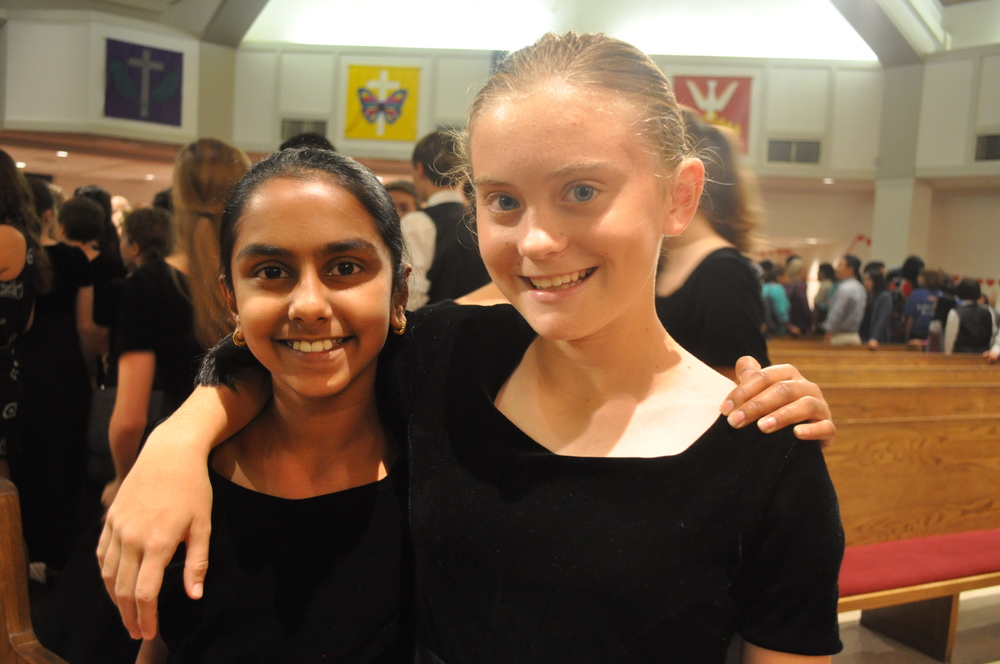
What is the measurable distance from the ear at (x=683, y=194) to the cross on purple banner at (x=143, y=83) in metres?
10.6

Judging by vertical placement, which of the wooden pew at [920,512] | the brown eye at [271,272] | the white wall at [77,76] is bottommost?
the wooden pew at [920,512]

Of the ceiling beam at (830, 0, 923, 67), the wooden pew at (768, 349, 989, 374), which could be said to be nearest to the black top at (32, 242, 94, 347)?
the wooden pew at (768, 349, 989, 374)

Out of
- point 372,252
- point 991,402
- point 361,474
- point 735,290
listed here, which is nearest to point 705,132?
point 735,290

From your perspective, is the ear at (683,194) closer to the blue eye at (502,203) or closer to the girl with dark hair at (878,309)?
the blue eye at (502,203)

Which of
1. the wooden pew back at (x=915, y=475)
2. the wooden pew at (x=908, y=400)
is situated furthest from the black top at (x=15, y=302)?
the wooden pew at (x=908, y=400)

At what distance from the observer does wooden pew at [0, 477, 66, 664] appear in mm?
1227

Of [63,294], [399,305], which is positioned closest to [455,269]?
[399,305]

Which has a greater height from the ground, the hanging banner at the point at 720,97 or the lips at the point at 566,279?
the hanging banner at the point at 720,97

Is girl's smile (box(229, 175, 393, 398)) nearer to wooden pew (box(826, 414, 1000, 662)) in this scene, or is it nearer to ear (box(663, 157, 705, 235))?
ear (box(663, 157, 705, 235))

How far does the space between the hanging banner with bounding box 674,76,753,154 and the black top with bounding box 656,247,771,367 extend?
9.97 metres

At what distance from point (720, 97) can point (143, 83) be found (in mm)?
8081

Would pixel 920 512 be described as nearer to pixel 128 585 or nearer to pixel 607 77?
pixel 607 77

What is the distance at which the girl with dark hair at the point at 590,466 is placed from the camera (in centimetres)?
91

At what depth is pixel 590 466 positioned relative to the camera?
978mm
